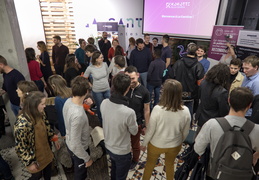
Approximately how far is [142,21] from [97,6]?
196 centimetres

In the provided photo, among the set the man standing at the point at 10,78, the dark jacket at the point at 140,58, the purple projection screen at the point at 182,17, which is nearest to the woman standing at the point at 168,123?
the man standing at the point at 10,78

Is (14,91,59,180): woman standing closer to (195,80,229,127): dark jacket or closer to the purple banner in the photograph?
(195,80,229,127): dark jacket

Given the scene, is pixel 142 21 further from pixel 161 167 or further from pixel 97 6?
pixel 161 167

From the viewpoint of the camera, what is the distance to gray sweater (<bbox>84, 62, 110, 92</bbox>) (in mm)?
3160

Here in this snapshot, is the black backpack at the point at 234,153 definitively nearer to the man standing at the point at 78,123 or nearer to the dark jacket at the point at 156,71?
the man standing at the point at 78,123

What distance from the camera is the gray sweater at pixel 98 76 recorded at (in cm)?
316

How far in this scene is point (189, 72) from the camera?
291cm

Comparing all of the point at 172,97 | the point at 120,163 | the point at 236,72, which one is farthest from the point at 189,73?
the point at 120,163

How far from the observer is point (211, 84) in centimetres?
210

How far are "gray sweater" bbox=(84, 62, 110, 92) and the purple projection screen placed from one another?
3480 mm

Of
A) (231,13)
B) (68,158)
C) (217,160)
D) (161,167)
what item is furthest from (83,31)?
(217,160)

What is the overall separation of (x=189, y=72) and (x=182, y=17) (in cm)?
340

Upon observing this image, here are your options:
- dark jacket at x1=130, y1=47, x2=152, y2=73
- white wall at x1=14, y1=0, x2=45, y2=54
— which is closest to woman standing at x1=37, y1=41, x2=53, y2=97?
dark jacket at x1=130, y1=47, x2=152, y2=73

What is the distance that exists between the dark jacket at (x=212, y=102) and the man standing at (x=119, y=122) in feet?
3.38
